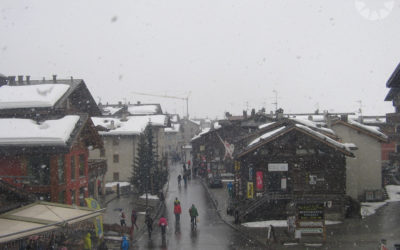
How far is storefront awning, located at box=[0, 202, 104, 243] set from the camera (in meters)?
14.3

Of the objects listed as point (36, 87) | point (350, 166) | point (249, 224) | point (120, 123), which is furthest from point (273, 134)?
point (120, 123)

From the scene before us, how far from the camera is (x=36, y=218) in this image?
1591cm

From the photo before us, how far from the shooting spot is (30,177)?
80.8ft

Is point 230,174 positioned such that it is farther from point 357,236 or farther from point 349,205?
point 357,236

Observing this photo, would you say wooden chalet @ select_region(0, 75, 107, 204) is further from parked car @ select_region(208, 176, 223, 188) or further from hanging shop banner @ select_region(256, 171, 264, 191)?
parked car @ select_region(208, 176, 223, 188)

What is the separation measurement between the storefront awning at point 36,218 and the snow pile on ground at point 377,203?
20.7m

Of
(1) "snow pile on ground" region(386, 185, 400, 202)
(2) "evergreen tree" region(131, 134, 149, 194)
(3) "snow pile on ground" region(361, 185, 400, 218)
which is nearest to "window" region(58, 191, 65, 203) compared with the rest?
(2) "evergreen tree" region(131, 134, 149, 194)

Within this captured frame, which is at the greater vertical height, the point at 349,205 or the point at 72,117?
the point at 72,117

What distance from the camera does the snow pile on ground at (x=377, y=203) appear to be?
30.7 metres

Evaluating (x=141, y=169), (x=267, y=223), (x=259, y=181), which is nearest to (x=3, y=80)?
(x=141, y=169)

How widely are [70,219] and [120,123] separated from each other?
3484 centimetres

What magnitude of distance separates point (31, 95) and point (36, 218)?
1378 centimetres

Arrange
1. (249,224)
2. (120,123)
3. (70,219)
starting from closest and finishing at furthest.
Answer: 1. (70,219)
2. (249,224)
3. (120,123)

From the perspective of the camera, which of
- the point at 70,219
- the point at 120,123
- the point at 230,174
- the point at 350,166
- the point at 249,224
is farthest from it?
the point at 230,174
